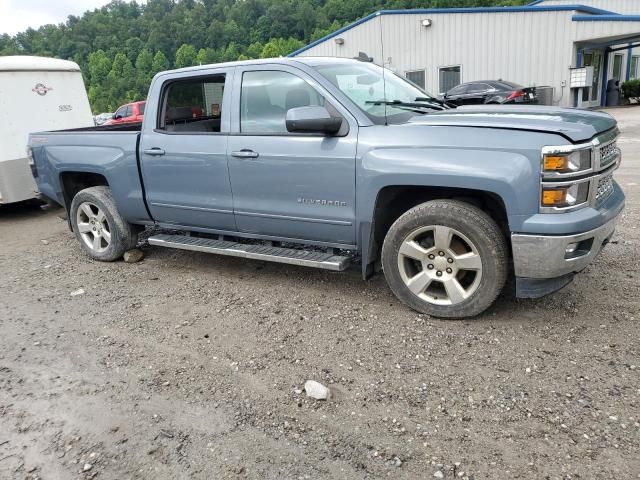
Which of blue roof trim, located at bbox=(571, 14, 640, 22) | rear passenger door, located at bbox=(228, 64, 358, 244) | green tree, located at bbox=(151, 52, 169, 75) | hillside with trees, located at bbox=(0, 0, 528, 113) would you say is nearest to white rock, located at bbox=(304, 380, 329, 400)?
rear passenger door, located at bbox=(228, 64, 358, 244)

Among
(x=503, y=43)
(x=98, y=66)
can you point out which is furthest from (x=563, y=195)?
(x=98, y=66)

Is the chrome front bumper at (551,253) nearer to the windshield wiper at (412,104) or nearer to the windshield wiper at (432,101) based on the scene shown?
the windshield wiper at (412,104)

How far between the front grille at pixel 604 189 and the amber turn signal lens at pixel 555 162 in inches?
17.4

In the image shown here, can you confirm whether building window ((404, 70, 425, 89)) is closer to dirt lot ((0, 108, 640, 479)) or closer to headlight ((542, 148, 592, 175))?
dirt lot ((0, 108, 640, 479))

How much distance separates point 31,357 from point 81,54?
254 ft

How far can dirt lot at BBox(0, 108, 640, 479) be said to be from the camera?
2521 millimetres

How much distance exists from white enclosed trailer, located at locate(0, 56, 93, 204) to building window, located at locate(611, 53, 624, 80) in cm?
2609

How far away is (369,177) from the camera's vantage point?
3.78 m

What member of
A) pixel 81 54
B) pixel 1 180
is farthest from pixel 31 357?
pixel 81 54

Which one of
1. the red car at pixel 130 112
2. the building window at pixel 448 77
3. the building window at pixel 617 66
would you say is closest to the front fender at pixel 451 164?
the red car at pixel 130 112

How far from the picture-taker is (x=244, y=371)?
335 cm

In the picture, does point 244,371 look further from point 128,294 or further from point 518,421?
point 128,294

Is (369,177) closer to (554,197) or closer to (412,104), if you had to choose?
(412,104)

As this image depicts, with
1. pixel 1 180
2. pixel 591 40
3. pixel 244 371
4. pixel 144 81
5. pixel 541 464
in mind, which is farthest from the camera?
pixel 144 81
